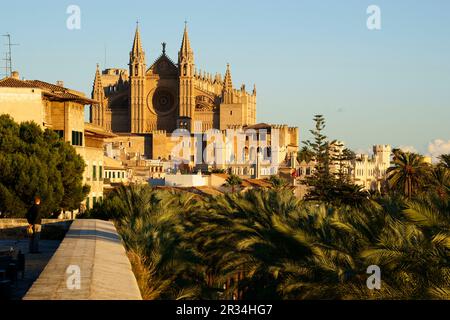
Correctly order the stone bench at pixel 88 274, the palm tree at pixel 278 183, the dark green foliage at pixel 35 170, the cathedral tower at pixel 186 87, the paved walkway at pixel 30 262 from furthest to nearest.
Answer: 1. the cathedral tower at pixel 186 87
2. the palm tree at pixel 278 183
3. the dark green foliage at pixel 35 170
4. the paved walkway at pixel 30 262
5. the stone bench at pixel 88 274

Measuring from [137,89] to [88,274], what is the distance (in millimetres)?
154626

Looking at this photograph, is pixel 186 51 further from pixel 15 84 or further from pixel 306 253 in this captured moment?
pixel 306 253

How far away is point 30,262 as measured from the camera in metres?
20.6

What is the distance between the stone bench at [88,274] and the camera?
35.1ft

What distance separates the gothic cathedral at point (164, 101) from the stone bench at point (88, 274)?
145579mm

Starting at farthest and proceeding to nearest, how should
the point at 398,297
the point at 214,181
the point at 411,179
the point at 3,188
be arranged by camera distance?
the point at 214,181 → the point at 411,179 → the point at 3,188 → the point at 398,297

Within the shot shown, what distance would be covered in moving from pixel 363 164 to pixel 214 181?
58901 mm

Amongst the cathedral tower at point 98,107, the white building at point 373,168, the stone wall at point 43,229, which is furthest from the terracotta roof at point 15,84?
the cathedral tower at point 98,107

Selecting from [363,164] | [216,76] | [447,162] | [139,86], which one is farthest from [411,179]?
[216,76]

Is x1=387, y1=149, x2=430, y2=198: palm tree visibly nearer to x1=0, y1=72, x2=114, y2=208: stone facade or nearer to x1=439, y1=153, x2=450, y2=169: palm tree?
x1=439, y1=153, x2=450, y2=169: palm tree

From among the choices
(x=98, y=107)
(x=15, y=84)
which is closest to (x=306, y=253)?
(x=15, y=84)

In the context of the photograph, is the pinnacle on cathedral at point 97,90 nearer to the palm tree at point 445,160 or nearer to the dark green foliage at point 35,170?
the palm tree at point 445,160

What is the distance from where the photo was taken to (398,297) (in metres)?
14.3
